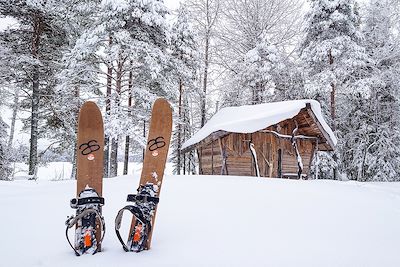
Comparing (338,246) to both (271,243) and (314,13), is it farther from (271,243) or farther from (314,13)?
(314,13)

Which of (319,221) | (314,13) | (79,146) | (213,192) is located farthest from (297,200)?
(314,13)

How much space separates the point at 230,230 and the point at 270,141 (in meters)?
10.7

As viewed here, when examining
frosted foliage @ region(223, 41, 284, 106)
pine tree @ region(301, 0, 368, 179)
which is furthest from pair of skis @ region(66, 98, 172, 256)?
frosted foliage @ region(223, 41, 284, 106)

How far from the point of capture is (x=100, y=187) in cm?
299

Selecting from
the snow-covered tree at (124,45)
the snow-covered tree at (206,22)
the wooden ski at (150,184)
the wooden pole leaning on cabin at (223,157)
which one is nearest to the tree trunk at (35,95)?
the snow-covered tree at (124,45)

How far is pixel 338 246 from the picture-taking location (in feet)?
9.66

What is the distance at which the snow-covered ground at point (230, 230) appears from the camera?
260 cm

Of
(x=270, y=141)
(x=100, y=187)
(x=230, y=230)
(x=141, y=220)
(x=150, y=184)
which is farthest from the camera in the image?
(x=270, y=141)

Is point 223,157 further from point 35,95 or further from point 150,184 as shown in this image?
point 150,184

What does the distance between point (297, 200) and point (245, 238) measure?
2.11 m

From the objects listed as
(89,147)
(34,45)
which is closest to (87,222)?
(89,147)

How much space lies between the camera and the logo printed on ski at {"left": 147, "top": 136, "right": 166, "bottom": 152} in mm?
3017

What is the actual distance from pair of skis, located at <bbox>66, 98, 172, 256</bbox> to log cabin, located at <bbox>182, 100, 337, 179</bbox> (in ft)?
29.8

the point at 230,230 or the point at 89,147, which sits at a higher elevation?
the point at 89,147
